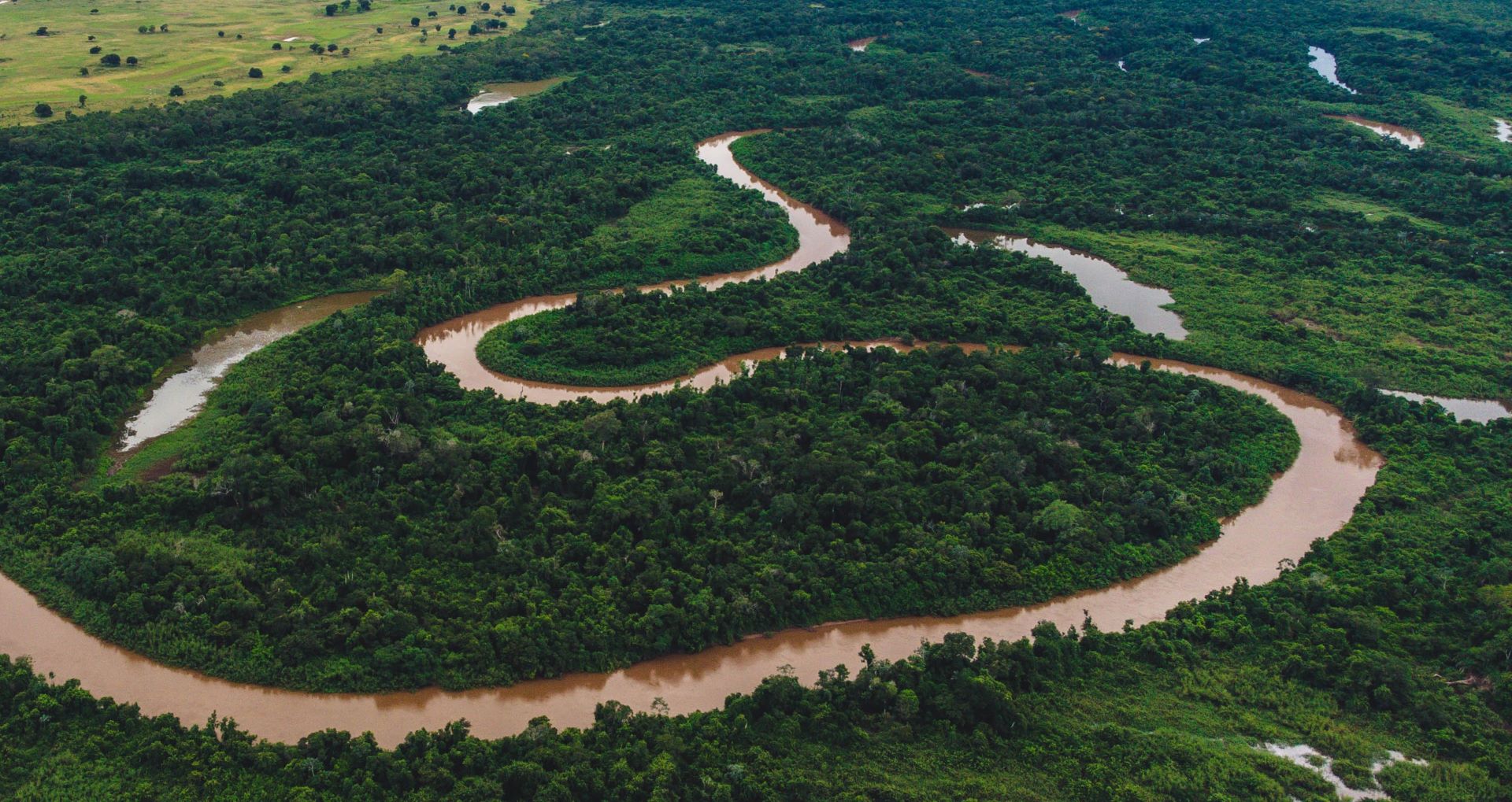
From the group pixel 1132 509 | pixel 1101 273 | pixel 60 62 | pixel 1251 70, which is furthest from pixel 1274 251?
pixel 60 62

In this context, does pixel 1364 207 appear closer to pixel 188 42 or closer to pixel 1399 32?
pixel 1399 32

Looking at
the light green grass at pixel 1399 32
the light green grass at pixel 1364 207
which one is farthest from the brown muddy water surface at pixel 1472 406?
the light green grass at pixel 1399 32

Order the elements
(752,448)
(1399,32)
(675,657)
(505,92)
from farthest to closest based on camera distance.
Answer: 1. (1399,32)
2. (505,92)
3. (752,448)
4. (675,657)

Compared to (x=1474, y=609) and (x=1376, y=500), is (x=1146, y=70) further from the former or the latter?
(x=1474, y=609)

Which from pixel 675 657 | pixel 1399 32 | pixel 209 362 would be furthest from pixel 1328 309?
pixel 1399 32

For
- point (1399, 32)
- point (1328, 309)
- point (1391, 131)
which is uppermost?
point (1399, 32)

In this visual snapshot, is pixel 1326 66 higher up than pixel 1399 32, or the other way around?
pixel 1399 32
